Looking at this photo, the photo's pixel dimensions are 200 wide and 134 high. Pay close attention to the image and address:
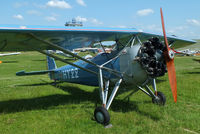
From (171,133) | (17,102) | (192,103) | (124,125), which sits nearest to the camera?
(171,133)

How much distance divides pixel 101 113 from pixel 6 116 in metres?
2.74

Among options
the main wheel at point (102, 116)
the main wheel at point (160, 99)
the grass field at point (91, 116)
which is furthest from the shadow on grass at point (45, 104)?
the main wheel at point (102, 116)

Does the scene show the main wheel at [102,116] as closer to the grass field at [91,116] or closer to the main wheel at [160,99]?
the grass field at [91,116]

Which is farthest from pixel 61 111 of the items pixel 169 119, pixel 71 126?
pixel 169 119

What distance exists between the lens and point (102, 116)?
13.7 ft

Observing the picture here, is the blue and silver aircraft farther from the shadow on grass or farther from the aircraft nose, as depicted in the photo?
the shadow on grass

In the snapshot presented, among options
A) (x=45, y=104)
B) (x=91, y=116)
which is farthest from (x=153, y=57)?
(x=45, y=104)

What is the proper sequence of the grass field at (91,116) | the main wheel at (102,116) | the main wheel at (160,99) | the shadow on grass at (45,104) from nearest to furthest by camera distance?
the grass field at (91,116) → the main wheel at (102,116) → the shadow on grass at (45,104) → the main wheel at (160,99)

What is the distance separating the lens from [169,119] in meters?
4.20

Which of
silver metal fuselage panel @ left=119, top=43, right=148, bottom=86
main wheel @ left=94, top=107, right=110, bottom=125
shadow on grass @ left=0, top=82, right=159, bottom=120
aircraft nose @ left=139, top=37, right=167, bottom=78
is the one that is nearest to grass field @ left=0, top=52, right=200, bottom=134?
shadow on grass @ left=0, top=82, right=159, bottom=120

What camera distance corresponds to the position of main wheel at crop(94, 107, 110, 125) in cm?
410

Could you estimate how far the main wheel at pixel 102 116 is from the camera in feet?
13.4

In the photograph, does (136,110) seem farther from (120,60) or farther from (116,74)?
(120,60)

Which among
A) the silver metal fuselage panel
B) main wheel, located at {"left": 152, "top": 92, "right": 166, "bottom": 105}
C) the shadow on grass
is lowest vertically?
the shadow on grass
